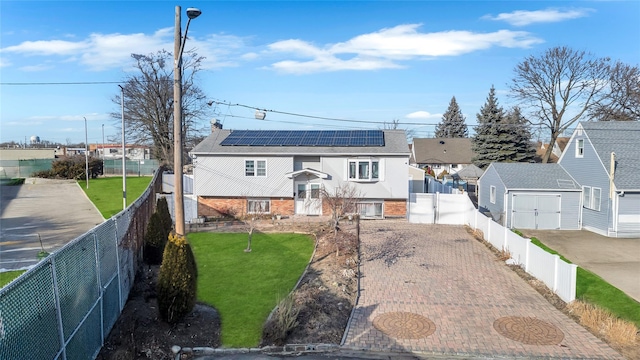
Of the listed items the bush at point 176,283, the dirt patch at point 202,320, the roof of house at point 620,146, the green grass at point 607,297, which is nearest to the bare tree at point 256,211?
the dirt patch at point 202,320

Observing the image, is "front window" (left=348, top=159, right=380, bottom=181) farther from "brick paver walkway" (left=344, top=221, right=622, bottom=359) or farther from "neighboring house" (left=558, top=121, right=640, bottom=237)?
"neighboring house" (left=558, top=121, right=640, bottom=237)

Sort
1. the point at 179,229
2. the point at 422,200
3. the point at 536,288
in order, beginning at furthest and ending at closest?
the point at 422,200, the point at 536,288, the point at 179,229

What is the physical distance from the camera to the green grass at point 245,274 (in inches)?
419

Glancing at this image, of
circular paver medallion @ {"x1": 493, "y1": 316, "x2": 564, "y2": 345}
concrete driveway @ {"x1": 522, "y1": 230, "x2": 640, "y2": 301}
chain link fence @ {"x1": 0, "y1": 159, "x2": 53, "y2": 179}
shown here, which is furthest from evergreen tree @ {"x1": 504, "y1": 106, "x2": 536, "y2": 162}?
chain link fence @ {"x1": 0, "y1": 159, "x2": 53, "y2": 179}

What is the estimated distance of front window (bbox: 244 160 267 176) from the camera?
1056 inches

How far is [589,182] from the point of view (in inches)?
941

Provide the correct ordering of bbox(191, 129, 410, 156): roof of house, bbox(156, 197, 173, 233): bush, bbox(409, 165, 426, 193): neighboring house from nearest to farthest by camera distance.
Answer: bbox(156, 197, 173, 233): bush
bbox(191, 129, 410, 156): roof of house
bbox(409, 165, 426, 193): neighboring house

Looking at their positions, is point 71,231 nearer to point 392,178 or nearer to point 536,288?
point 392,178

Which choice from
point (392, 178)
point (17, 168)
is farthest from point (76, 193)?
point (392, 178)

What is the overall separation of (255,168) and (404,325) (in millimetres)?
17713

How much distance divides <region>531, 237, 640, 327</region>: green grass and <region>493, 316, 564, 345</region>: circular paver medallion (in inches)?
92.6

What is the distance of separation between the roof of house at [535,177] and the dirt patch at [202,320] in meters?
14.1

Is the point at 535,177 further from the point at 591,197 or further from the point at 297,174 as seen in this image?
the point at 297,174

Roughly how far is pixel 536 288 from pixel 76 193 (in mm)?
39086
